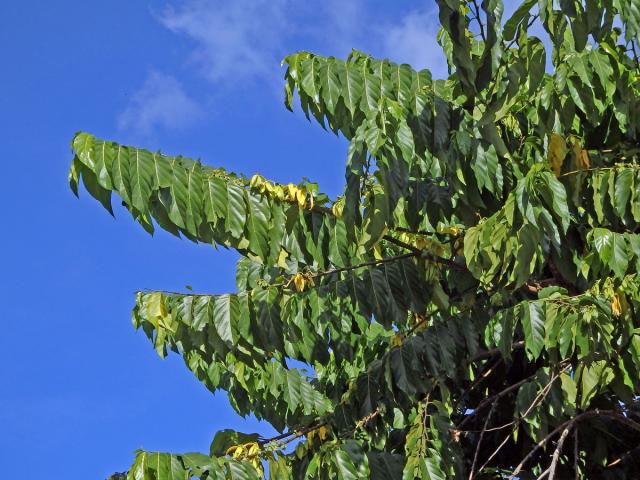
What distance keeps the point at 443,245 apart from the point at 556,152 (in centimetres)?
64

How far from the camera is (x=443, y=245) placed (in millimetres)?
5047

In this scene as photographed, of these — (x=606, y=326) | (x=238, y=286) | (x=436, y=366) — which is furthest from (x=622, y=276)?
(x=238, y=286)

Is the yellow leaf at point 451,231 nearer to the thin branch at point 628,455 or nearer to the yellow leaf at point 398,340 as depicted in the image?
the yellow leaf at point 398,340

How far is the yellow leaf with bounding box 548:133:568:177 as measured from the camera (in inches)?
187

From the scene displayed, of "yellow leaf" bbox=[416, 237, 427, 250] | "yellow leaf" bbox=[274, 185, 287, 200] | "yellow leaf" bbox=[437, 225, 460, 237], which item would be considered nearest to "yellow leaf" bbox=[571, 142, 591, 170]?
"yellow leaf" bbox=[437, 225, 460, 237]

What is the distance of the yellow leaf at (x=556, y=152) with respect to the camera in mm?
4762

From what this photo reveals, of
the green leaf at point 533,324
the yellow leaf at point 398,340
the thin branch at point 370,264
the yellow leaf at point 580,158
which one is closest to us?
the green leaf at point 533,324

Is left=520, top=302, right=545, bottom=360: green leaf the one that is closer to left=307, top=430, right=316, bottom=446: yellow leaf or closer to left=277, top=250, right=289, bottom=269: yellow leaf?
left=277, top=250, right=289, bottom=269: yellow leaf

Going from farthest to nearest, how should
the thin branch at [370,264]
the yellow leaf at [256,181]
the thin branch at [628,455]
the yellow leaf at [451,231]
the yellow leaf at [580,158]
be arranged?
the thin branch at [628,455] < the yellow leaf at [451,231] < the thin branch at [370,264] < the yellow leaf at [580,158] < the yellow leaf at [256,181]

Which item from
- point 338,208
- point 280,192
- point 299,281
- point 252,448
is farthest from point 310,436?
point 280,192

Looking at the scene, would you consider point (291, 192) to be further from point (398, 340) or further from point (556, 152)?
point (556, 152)

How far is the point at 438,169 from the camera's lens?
5.61m

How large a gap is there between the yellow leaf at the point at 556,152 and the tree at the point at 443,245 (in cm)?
1

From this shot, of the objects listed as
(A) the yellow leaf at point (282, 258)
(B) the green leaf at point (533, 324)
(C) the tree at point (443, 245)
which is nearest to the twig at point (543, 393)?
(C) the tree at point (443, 245)
